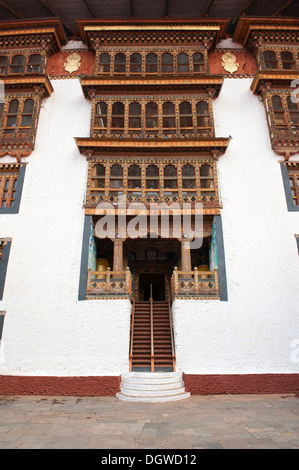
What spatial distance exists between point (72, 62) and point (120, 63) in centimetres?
276

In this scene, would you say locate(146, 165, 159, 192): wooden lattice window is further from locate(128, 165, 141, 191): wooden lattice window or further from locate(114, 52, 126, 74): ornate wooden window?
locate(114, 52, 126, 74): ornate wooden window

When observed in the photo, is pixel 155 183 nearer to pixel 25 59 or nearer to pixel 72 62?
pixel 72 62

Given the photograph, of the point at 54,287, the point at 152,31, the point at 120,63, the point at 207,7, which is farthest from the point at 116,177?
the point at 207,7

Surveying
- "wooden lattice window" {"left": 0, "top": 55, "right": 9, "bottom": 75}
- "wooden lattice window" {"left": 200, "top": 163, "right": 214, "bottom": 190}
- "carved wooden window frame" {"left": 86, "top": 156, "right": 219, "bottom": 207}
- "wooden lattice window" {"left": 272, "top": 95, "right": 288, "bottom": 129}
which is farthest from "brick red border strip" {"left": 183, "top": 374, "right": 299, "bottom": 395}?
"wooden lattice window" {"left": 0, "top": 55, "right": 9, "bottom": 75}

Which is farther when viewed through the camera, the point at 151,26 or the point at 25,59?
the point at 25,59

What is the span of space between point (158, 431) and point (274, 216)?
8928mm

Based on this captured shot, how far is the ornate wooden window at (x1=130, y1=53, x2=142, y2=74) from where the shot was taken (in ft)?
46.8

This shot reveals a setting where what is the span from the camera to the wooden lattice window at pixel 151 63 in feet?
46.9

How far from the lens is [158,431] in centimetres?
557

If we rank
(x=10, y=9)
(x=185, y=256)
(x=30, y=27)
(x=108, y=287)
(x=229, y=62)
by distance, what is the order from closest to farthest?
(x=108, y=287), (x=185, y=256), (x=30, y=27), (x=229, y=62), (x=10, y=9)

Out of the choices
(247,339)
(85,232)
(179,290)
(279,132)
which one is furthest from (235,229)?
(85,232)

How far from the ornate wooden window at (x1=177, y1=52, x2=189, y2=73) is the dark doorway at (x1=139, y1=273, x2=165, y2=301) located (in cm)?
996

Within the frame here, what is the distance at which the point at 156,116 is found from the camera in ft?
43.8
